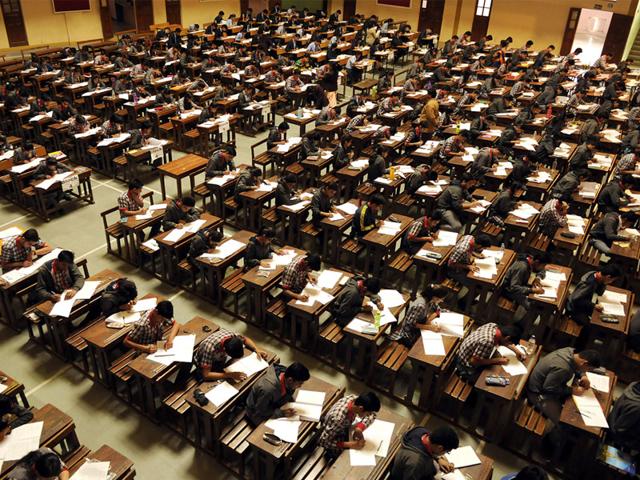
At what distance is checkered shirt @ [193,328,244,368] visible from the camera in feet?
21.7

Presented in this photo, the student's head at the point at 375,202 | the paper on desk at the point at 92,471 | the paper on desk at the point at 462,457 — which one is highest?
the student's head at the point at 375,202

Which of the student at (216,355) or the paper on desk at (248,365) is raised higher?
the student at (216,355)

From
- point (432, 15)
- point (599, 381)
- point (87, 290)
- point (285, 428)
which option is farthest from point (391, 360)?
point (432, 15)

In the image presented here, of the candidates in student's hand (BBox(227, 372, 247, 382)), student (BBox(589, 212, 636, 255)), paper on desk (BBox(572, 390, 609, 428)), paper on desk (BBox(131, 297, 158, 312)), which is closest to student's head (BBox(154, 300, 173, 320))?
paper on desk (BBox(131, 297, 158, 312))

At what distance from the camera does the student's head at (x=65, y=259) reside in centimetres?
813

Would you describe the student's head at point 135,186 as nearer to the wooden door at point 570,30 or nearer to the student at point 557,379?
the student at point 557,379

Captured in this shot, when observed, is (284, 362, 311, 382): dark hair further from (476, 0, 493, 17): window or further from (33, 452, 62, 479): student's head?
(476, 0, 493, 17): window

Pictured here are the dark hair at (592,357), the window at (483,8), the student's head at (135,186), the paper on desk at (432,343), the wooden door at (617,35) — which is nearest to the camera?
the dark hair at (592,357)

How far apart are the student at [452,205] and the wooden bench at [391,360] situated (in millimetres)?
3567

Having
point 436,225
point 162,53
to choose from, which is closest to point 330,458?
point 436,225

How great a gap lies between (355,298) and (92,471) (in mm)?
3976

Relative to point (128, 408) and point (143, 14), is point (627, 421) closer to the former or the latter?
point (128, 408)

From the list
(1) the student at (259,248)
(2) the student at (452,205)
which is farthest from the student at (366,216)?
(1) the student at (259,248)

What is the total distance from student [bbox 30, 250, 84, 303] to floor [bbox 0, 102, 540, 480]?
101cm
